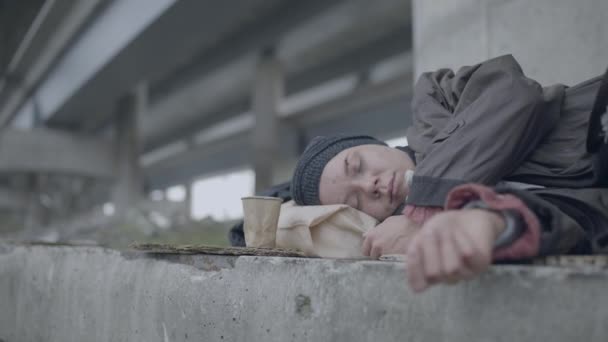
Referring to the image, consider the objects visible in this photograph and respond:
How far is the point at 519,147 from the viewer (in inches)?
70.1

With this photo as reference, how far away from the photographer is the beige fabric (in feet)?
7.38

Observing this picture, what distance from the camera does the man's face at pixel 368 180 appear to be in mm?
2322

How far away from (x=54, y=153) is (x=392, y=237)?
11378 millimetres

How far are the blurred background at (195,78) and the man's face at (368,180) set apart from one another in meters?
1.12

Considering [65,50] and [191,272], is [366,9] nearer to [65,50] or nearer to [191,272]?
[65,50]

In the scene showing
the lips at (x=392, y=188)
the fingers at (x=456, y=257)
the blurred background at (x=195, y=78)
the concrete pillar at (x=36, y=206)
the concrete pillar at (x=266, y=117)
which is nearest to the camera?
the fingers at (x=456, y=257)

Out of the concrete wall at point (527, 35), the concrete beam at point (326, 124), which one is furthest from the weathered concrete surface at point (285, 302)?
the concrete beam at point (326, 124)

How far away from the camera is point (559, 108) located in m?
1.93

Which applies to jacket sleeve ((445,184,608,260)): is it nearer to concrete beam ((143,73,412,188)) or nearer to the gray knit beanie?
the gray knit beanie

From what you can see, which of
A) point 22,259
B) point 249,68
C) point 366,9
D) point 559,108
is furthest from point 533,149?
point 249,68

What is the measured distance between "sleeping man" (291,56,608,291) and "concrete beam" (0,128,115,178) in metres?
10.6

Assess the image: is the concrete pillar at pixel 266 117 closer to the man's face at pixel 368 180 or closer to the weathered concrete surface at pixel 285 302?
the weathered concrete surface at pixel 285 302

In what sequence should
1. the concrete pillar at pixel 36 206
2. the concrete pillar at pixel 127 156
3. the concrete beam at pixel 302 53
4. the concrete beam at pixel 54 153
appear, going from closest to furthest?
the concrete beam at pixel 302 53 → the concrete beam at pixel 54 153 → the concrete pillar at pixel 127 156 → the concrete pillar at pixel 36 206

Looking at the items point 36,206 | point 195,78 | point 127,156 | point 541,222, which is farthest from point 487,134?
point 36,206
